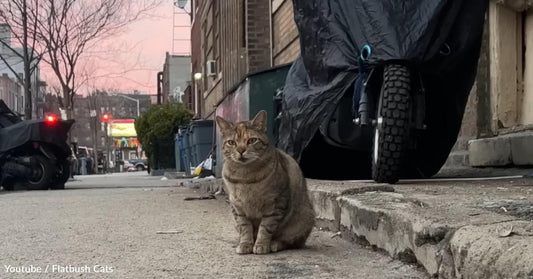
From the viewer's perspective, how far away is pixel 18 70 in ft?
167

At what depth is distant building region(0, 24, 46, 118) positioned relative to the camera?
75.8ft

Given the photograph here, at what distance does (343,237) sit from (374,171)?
820 millimetres

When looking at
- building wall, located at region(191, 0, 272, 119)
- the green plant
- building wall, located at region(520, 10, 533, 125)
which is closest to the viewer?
building wall, located at region(520, 10, 533, 125)

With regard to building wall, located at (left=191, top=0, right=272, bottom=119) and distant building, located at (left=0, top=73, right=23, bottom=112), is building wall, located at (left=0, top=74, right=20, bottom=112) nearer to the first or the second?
A: distant building, located at (left=0, top=73, right=23, bottom=112)

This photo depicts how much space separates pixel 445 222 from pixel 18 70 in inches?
2075

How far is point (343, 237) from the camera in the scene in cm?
428

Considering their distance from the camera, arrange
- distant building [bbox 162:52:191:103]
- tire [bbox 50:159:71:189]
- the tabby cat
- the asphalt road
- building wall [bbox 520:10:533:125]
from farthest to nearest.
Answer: distant building [bbox 162:52:191:103] < tire [bbox 50:159:71:189] < building wall [bbox 520:10:533:125] < the tabby cat < the asphalt road

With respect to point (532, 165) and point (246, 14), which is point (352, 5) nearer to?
point (532, 165)

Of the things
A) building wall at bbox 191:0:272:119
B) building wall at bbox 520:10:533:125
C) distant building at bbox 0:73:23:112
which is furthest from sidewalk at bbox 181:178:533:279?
distant building at bbox 0:73:23:112

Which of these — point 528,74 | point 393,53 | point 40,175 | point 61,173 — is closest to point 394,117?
point 393,53

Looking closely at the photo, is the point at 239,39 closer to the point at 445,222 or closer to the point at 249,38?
the point at 249,38

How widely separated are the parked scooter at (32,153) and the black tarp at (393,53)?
759 centimetres

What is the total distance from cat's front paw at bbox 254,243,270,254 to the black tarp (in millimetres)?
1797

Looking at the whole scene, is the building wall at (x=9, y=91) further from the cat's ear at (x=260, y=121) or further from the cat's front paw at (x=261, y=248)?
the cat's front paw at (x=261, y=248)
